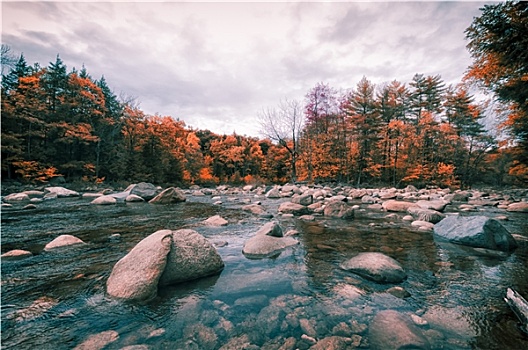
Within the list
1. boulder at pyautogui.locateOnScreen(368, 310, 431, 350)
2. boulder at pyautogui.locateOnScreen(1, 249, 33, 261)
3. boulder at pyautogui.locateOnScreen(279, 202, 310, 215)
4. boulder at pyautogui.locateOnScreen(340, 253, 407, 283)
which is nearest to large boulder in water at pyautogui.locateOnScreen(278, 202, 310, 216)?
boulder at pyautogui.locateOnScreen(279, 202, 310, 215)

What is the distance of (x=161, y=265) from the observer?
8.59ft

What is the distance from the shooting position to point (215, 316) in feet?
6.98

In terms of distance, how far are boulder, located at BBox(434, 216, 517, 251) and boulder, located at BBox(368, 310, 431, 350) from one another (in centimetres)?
364

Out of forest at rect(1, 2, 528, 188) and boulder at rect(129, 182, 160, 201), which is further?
forest at rect(1, 2, 528, 188)

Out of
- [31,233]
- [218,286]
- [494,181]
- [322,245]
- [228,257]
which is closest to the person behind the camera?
[218,286]

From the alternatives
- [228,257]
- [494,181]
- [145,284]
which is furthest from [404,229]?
[494,181]

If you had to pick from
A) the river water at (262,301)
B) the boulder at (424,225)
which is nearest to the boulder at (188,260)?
the river water at (262,301)

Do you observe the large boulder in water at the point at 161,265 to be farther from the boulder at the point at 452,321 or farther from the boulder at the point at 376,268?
the boulder at the point at 452,321

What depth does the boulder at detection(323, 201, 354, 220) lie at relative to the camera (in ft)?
23.6

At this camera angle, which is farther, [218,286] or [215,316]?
[218,286]

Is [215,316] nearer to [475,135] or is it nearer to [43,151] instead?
[43,151]

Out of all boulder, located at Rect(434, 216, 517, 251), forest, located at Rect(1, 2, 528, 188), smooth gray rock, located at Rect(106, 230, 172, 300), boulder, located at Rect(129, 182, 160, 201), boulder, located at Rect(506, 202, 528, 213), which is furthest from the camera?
forest, located at Rect(1, 2, 528, 188)

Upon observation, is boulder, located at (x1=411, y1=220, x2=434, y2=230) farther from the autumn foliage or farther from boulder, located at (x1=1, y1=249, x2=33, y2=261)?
the autumn foliage

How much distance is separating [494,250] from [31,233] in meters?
10.1
